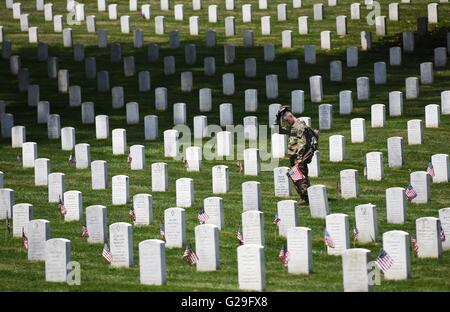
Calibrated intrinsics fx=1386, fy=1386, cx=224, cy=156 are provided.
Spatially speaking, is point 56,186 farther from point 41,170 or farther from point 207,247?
point 207,247

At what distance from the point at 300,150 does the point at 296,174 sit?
471 millimetres

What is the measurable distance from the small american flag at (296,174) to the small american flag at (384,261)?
5.33 metres

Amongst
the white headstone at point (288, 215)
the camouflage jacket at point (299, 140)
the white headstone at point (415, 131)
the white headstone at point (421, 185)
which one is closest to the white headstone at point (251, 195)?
the camouflage jacket at point (299, 140)

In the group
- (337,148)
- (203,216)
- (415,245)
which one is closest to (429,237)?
(415,245)

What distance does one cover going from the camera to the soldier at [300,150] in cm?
2519

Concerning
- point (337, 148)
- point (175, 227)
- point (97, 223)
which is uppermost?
point (337, 148)

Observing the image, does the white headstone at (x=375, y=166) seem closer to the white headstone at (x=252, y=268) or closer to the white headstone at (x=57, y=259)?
the white headstone at (x=252, y=268)

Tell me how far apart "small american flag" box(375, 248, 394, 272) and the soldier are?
17.4ft

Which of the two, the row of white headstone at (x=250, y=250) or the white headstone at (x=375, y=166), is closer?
the row of white headstone at (x=250, y=250)

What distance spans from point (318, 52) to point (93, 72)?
6541 millimetres

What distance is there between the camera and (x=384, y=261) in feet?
65.5

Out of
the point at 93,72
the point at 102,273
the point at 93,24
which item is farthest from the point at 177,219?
the point at 93,24

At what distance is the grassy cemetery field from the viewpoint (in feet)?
69.6
